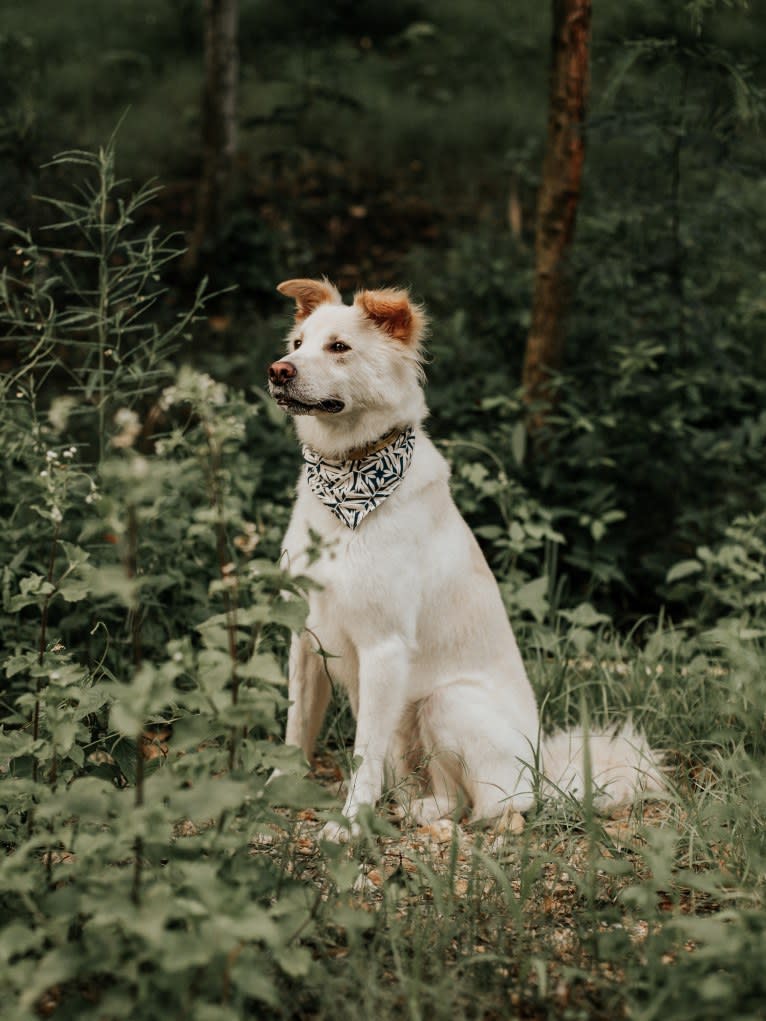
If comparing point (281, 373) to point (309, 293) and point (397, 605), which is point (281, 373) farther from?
point (397, 605)

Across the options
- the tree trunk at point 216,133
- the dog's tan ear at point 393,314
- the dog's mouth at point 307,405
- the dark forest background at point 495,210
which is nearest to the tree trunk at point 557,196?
the dark forest background at point 495,210

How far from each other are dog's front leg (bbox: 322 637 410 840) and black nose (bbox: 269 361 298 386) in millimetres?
824

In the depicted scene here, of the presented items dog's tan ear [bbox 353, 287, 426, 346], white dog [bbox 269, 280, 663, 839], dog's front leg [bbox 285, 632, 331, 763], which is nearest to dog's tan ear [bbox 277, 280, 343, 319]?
white dog [bbox 269, 280, 663, 839]

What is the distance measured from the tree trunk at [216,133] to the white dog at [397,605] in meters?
5.08

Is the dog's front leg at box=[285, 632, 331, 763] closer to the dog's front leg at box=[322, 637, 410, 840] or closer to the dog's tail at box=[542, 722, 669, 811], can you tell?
the dog's front leg at box=[322, 637, 410, 840]

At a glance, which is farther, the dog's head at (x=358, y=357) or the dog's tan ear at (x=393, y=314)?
the dog's tan ear at (x=393, y=314)

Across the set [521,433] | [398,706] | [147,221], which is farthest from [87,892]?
[147,221]

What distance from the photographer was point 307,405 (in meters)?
2.89

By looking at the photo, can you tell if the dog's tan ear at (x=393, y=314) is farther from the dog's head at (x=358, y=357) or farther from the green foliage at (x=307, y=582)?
the green foliage at (x=307, y=582)

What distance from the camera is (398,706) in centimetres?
306

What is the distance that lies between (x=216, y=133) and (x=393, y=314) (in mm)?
5665

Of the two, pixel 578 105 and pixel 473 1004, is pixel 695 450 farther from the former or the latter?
pixel 473 1004

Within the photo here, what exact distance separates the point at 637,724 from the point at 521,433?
155 centimetres

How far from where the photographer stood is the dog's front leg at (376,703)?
300cm
